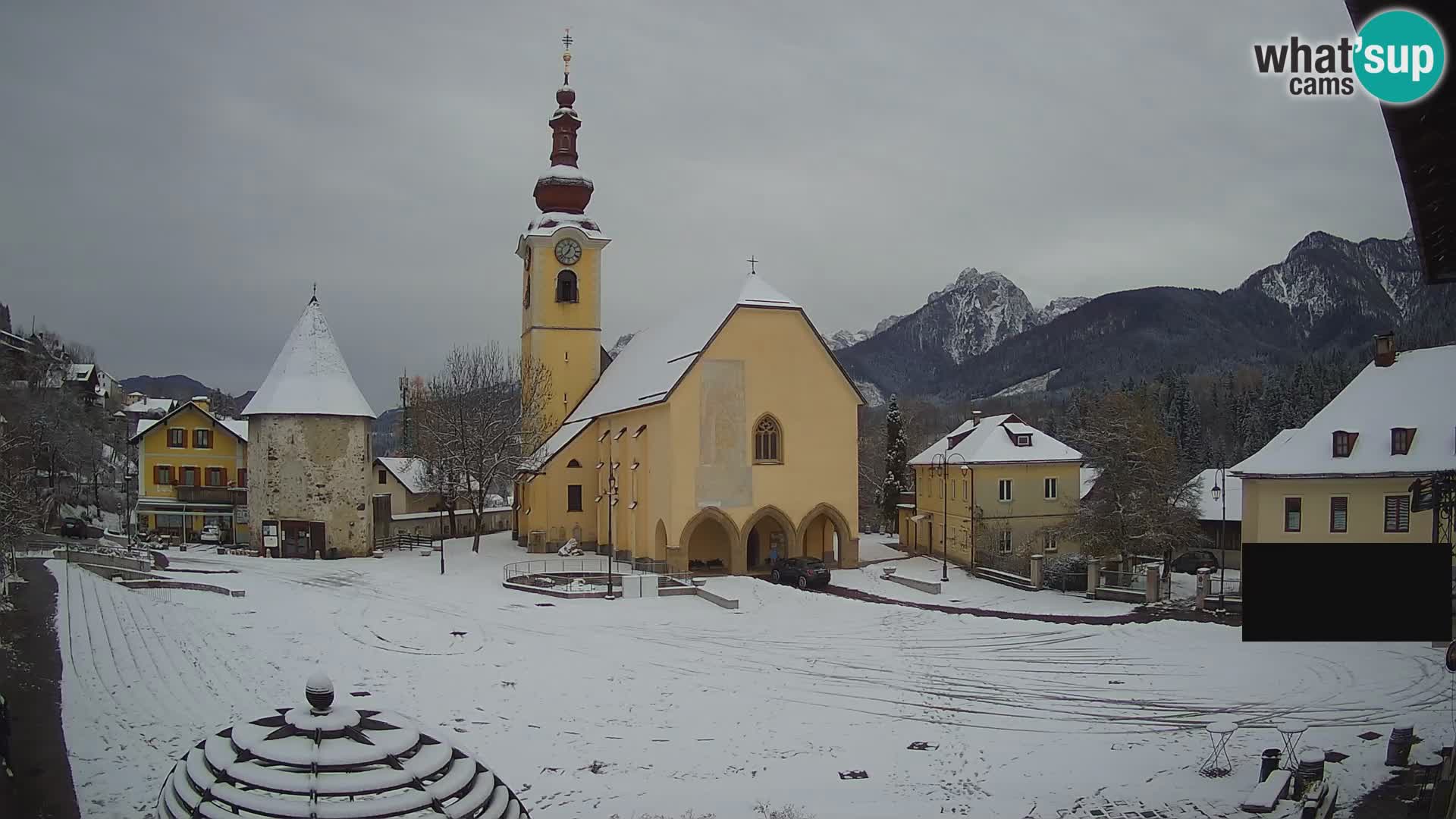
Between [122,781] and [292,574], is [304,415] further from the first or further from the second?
[122,781]

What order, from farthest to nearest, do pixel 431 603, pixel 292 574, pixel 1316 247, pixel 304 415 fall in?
pixel 304 415 < pixel 292 574 < pixel 431 603 < pixel 1316 247

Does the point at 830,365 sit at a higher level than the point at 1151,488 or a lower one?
higher

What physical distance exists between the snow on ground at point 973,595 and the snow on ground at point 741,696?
507cm

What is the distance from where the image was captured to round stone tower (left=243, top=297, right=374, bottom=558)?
3372cm

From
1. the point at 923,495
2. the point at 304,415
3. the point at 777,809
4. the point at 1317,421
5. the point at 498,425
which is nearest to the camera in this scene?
the point at 777,809

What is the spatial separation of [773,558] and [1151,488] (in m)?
13.0

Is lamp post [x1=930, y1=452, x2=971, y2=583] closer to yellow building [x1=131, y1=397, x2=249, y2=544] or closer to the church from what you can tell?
the church

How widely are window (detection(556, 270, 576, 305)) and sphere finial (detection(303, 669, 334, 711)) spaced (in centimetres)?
4041

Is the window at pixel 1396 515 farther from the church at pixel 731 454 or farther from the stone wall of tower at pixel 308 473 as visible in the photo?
the stone wall of tower at pixel 308 473

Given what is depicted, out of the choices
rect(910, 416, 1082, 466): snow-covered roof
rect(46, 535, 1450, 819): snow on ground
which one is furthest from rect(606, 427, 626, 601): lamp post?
rect(910, 416, 1082, 466): snow-covered roof

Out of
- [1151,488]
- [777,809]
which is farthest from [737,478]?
[777,809]

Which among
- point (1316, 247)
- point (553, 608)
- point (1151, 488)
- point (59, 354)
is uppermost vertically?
point (1316, 247)

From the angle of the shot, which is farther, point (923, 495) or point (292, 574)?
point (923, 495)

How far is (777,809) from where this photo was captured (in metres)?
10.7
